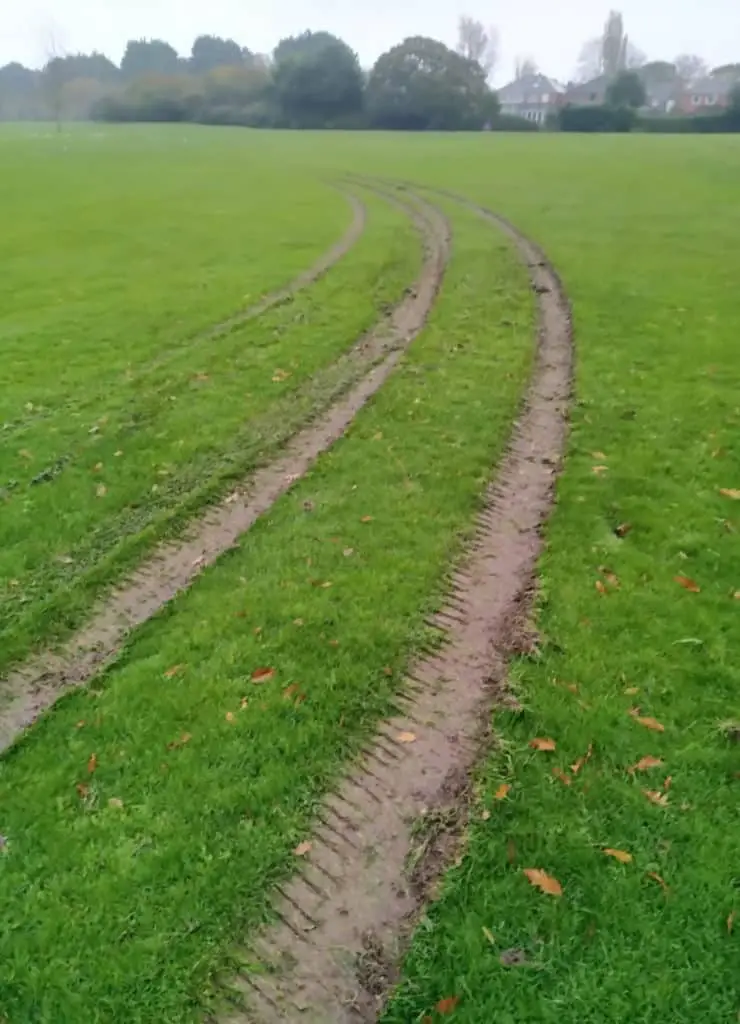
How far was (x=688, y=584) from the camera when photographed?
6.73 meters

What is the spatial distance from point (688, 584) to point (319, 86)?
7326cm

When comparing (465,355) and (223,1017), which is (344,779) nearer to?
(223,1017)

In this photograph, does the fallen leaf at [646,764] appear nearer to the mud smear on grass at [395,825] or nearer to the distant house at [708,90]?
the mud smear on grass at [395,825]

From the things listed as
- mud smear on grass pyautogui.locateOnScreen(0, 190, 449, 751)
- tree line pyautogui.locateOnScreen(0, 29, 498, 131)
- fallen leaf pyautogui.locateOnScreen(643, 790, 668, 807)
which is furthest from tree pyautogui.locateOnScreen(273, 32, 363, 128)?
fallen leaf pyautogui.locateOnScreen(643, 790, 668, 807)

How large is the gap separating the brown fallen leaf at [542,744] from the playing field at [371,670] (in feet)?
0.12

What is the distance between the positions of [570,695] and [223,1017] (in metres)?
2.85

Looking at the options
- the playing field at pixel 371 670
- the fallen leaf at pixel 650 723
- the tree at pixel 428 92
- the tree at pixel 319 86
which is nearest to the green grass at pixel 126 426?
the playing field at pixel 371 670

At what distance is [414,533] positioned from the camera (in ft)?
24.7

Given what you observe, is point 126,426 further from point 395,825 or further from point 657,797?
point 657,797

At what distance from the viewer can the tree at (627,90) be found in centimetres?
7406

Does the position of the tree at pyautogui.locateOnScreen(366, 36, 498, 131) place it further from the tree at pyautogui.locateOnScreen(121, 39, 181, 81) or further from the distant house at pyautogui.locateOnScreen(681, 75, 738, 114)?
the tree at pyautogui.locateOnScreen(121, 39, 181, 81)

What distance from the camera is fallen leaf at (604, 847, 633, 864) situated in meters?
4.46

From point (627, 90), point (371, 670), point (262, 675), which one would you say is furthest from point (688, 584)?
point (627, 90)

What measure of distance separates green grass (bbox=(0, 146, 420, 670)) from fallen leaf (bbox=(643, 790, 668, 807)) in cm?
427
